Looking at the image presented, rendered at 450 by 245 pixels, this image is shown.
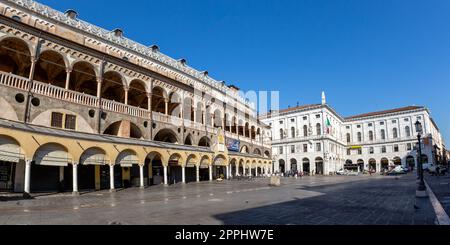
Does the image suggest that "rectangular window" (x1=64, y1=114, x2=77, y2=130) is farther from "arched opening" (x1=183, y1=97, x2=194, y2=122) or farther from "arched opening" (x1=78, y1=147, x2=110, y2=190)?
"arched opening" (x1=183, y1=97, x2=194, y2=122)

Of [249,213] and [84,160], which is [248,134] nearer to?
[84,160]

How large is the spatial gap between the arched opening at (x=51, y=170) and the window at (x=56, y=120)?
2.74 meters

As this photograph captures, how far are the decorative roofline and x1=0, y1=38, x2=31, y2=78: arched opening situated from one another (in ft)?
12.9

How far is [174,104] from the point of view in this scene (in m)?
34.6

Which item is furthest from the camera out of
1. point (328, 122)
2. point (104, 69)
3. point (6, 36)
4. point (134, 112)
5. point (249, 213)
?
point (328, 122)

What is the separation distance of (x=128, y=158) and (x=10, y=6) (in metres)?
14.4

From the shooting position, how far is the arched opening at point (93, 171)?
20.3 meters

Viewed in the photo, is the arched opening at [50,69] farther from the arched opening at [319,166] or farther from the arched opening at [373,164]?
the arched opening at [373,164]

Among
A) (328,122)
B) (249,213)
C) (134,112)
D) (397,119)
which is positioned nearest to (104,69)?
(134,112)

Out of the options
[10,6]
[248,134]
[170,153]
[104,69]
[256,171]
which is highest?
[10,6]

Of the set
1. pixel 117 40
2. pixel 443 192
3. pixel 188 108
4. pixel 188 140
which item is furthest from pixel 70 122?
pixel 443 192

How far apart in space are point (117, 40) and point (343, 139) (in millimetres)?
81494

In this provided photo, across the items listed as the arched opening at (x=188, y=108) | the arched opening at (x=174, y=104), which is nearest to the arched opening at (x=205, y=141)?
the arched opening at (x=188, y=108)

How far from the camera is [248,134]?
170ft
